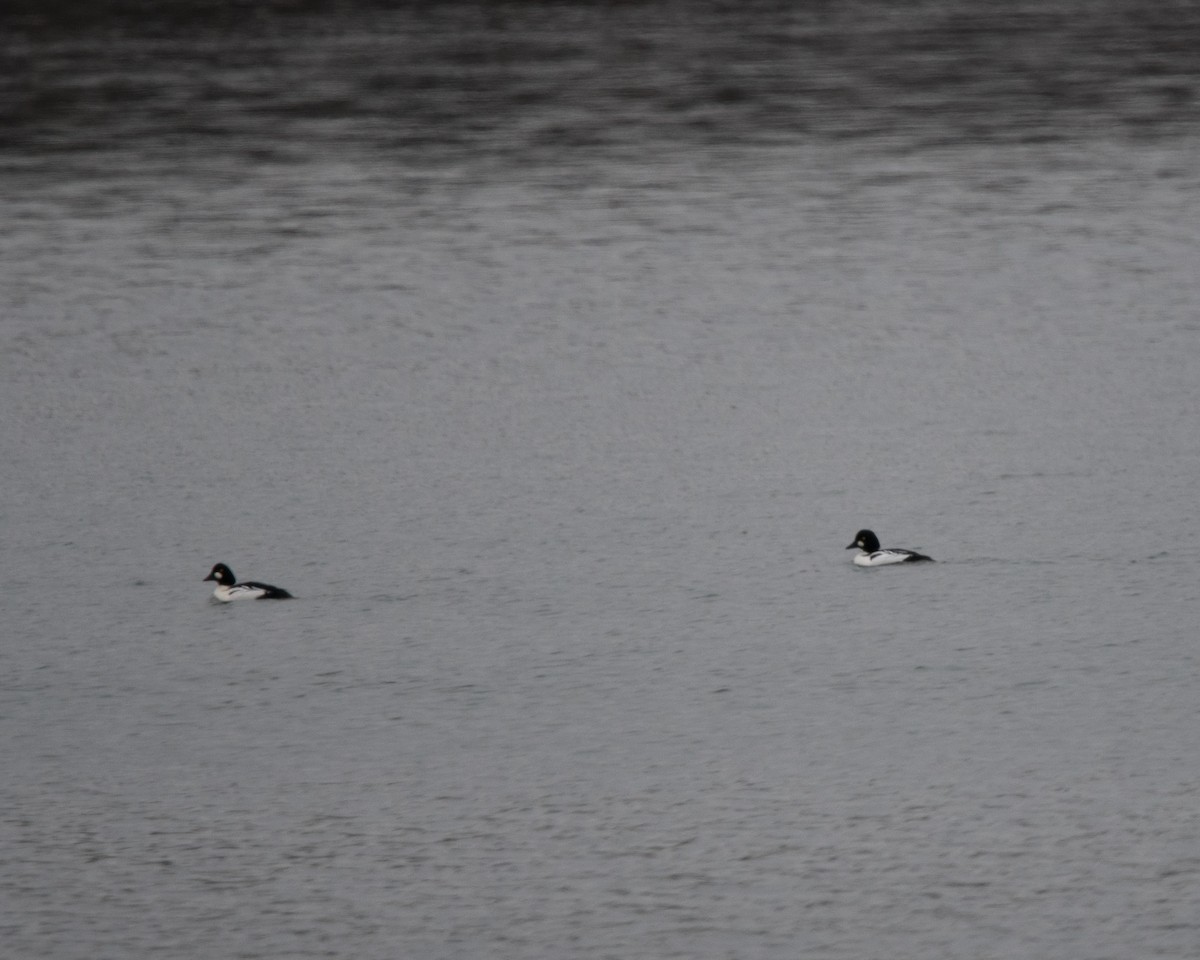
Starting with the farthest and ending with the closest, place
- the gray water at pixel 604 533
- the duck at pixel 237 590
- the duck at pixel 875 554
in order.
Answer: the duck at pixel 875 554
the duck at pixel 237 590
the gray water at pixel 604 533

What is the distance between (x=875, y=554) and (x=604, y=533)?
2.49m

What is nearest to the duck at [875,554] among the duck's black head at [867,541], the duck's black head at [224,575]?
the duck's black head at [867,541]

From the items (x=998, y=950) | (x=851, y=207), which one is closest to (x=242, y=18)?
(x=851, y=207)

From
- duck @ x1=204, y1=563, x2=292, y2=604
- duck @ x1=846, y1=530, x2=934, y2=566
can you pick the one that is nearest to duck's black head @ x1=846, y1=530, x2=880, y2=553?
duck @ x1=846, y1=530, x2=934, y2=566

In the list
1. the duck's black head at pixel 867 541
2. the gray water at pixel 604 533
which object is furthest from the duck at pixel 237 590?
the duck's black head at pixel 867 541

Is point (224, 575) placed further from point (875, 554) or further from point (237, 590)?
point (875, 554)

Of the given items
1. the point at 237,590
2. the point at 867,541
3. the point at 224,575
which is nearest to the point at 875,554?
the point at 867,541

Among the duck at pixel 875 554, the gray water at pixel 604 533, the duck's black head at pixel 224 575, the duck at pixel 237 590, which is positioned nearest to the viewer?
the gray water at pixel 604 533

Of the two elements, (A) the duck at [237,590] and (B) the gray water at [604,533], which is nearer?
(B) the gray water at [604,533]

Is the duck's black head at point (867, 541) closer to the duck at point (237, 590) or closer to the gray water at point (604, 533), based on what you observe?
the gray water at point (604, 533)

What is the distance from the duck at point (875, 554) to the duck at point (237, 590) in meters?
4.60

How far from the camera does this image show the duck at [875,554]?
1769 cm

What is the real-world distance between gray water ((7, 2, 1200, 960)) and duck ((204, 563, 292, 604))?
15 cm

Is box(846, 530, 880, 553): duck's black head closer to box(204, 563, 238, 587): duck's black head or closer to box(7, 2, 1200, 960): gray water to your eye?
box(7, 2, 1200, 960): gray water
